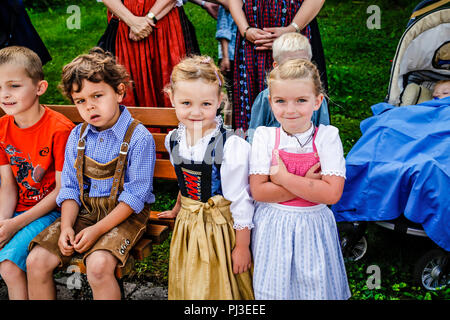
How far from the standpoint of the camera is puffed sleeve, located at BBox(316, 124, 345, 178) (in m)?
1.96

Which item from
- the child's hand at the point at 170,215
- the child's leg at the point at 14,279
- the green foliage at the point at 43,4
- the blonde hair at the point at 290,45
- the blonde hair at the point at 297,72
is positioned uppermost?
the green foliage at the point at 43,4

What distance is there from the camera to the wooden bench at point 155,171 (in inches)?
84.9

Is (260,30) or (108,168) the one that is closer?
(108,168)

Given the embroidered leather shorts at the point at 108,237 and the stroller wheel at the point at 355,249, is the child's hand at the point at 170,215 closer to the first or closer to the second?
the embroidered leather shorts at the point at 108,237

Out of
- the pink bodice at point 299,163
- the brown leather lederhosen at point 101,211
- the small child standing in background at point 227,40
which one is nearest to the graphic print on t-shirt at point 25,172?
the brown leather lederhosen at point 101,211

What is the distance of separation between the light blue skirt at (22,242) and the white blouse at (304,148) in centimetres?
128

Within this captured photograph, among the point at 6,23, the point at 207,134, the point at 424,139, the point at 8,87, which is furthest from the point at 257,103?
the point at 6,23

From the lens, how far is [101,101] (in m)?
2.26

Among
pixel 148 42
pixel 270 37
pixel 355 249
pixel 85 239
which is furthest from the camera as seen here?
pixel 148 42

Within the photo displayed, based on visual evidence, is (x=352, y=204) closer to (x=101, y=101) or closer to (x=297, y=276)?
(x=297, y=276)

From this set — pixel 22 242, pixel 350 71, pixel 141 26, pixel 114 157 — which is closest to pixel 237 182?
pixel 114 157

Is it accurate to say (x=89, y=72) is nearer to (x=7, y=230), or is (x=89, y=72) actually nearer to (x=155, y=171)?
(x=155, y=171)

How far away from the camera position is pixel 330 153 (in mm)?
1976

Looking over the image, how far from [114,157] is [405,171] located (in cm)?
168
